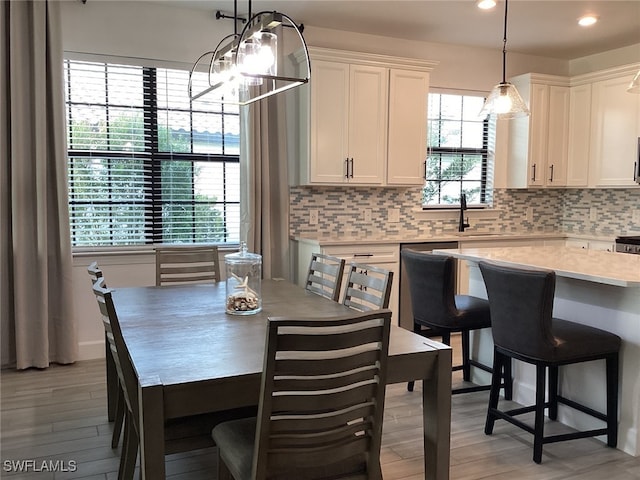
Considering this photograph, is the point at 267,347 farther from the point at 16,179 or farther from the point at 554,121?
the point at 554,121

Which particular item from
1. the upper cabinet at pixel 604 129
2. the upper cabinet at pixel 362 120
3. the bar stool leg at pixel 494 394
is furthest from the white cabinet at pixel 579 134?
the bar stool leg at pixel 494 394

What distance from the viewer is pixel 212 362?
182 cm

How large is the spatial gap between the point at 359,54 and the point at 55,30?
7.50 ft

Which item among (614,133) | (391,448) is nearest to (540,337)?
(391,448)

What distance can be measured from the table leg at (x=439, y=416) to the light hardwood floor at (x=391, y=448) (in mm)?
508

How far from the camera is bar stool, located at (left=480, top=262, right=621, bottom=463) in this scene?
2508 mm

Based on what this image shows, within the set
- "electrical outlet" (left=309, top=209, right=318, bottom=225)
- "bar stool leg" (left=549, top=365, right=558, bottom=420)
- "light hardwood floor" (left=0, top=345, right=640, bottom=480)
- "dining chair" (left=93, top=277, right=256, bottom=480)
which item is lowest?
"light hardwood floor" (left=0, top=345, right=640, bottom=480)

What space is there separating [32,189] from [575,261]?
11.8 ft

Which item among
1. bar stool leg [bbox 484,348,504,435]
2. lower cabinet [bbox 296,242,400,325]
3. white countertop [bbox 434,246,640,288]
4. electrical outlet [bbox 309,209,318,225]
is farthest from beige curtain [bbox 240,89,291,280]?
A: bar stool leg [bbox 484,348,504,435]

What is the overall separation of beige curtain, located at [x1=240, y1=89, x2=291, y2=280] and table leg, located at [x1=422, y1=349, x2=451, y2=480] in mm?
2663

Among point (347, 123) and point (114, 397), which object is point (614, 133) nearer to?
point (347, 123)

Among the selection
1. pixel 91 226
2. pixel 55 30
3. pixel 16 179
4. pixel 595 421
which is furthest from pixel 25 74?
pixel 595 421

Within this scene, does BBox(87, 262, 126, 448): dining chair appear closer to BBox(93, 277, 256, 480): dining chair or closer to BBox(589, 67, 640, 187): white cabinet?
BBox(93, 277, 256, 480): dining chair

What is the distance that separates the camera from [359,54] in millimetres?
4504
